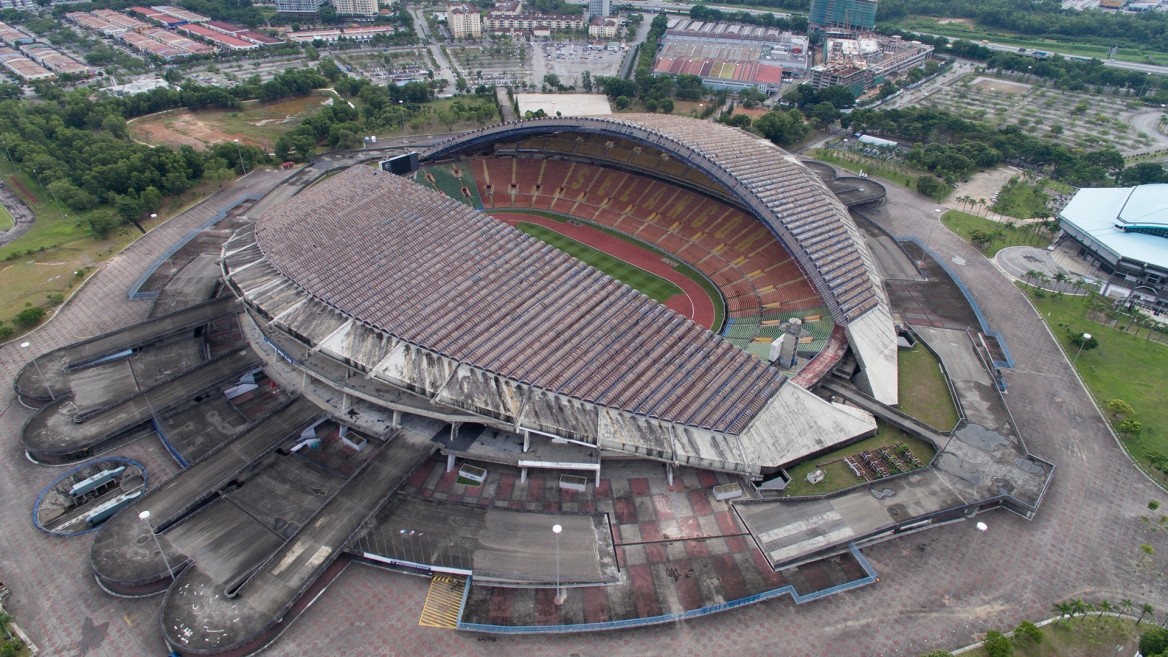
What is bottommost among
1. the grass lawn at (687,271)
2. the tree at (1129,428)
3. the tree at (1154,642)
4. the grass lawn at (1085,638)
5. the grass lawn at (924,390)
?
the grass lawn at (1085,638)

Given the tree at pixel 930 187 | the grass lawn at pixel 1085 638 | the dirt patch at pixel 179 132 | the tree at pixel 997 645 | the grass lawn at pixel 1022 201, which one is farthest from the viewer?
the dirt patch at pixel 179 132

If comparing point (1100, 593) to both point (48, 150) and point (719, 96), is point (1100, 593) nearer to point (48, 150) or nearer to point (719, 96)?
point (719, 96)

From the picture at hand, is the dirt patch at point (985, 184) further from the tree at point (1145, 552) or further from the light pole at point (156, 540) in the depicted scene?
the light pole at point (156, 540)

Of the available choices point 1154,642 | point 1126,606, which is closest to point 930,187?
point 1126,606

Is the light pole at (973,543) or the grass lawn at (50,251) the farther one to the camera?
the grass lawn at (50,251)

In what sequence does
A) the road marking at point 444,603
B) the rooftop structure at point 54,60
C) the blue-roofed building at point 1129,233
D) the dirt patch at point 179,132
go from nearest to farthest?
the road marking at point 444,603
the blue-roofed building at point 1129,233
the dirt patch at point 179,132
the rooftop structure at point 54,60

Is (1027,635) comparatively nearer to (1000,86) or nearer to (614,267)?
(614,267)

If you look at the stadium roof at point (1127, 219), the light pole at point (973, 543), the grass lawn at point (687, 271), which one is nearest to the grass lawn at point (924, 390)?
the light pole at point (973, 543)

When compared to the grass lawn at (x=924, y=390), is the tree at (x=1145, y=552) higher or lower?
lower
